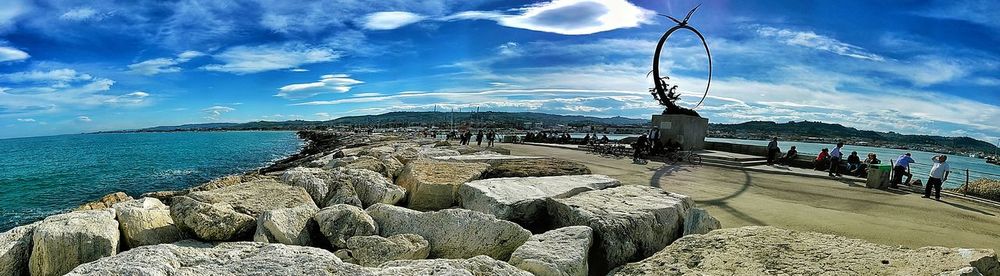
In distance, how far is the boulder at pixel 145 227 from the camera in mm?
4324

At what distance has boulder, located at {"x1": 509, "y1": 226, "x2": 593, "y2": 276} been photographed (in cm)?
348

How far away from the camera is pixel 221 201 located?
15.9ft

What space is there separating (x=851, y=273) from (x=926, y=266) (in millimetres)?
546

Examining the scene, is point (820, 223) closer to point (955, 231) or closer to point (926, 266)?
point (955, 231)

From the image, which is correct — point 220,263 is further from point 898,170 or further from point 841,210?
point 898,170

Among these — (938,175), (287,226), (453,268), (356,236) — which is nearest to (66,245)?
(287,226)

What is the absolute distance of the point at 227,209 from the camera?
4500 millimetres

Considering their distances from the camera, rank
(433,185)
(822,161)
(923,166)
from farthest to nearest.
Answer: (923,166) → (822,161) → (433,185)

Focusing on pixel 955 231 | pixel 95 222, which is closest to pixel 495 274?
pixel 95 222

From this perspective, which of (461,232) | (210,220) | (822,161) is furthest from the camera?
(822,161)

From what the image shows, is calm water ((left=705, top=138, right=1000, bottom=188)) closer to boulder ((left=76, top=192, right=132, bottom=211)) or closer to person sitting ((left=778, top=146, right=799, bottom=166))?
person sitting ((left=778, top=146, right=799, bottom=166))

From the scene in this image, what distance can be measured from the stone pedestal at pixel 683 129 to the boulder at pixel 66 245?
1729 centimetres

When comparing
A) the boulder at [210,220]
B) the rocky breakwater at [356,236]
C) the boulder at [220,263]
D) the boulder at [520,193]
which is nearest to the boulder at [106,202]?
the rocky breakwater at [356,236]

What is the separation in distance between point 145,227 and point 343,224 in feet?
6.24
